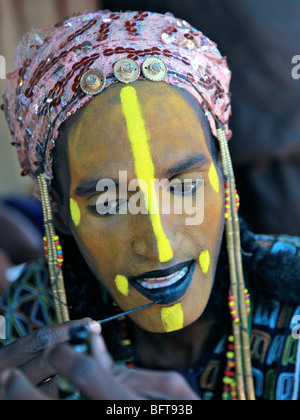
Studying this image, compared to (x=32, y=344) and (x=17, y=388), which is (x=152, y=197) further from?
(x=17, y=388)

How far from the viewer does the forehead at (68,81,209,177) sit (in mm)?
1429

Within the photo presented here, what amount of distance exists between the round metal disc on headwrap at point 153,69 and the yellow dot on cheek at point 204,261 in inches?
19.2

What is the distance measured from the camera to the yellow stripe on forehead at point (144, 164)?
55.7 inches

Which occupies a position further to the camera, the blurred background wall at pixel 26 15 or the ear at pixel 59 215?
the blurred background wall at pixel 26 15

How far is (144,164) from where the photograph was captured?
142 centimetres

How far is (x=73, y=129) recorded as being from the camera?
1.49m

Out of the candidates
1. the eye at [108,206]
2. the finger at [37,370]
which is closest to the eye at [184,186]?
the eye at [108,206]

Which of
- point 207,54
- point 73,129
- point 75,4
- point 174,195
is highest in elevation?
point 75,4

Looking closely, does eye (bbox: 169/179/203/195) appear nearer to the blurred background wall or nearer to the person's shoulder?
the person's shoulder

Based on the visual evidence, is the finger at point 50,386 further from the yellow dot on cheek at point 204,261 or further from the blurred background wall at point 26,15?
the blurred background wall at point 26,15

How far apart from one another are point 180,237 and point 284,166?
108cm

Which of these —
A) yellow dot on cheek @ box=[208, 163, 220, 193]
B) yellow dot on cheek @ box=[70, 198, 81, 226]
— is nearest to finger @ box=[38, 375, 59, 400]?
yellow dot on cheek @ box=[70, 198, 81, 226]
